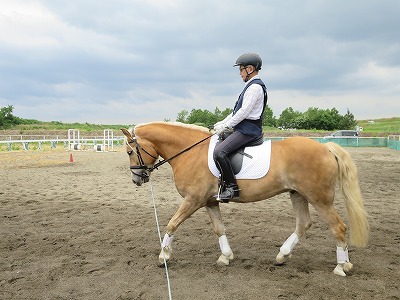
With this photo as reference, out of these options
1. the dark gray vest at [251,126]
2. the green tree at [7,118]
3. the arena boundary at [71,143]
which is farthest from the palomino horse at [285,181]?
the green tree at [7,118]

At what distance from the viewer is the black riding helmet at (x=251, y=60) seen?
5465 millimetres

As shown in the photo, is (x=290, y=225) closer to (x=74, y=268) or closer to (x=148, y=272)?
(x=148, y=272)

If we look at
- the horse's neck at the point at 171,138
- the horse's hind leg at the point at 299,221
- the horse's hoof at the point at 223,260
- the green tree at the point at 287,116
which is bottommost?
the horse's hoof at the point at 223,260

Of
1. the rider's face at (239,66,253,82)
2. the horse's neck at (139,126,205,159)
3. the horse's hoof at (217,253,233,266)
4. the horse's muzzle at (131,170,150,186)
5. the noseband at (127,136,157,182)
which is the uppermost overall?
the rider's face at (239,66,253,82)

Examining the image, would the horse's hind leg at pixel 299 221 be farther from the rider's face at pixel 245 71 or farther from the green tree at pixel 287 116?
the green tree at pixel 287 116

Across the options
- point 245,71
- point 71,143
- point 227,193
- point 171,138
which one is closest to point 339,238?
point 227,193

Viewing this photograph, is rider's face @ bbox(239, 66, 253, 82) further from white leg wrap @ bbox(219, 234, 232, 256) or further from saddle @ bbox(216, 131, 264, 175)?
white leg wrap @ bbox(219, 234, 232, 256)

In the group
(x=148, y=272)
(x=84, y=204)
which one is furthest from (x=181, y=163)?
(x=84, y=204)

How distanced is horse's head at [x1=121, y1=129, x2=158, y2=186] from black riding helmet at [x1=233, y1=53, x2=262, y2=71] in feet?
6.29

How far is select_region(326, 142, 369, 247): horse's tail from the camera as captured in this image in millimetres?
5305

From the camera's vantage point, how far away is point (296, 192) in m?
5.76

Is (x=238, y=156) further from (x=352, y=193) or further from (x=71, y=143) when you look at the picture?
(x=71, y=143)

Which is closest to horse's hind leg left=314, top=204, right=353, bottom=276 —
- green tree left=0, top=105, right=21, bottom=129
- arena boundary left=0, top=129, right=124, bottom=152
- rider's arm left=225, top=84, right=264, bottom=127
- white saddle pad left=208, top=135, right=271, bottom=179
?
white saddle pad left=208, top=135, right=271, bottom=179

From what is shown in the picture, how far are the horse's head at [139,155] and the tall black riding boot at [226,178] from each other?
1193 millimetres
